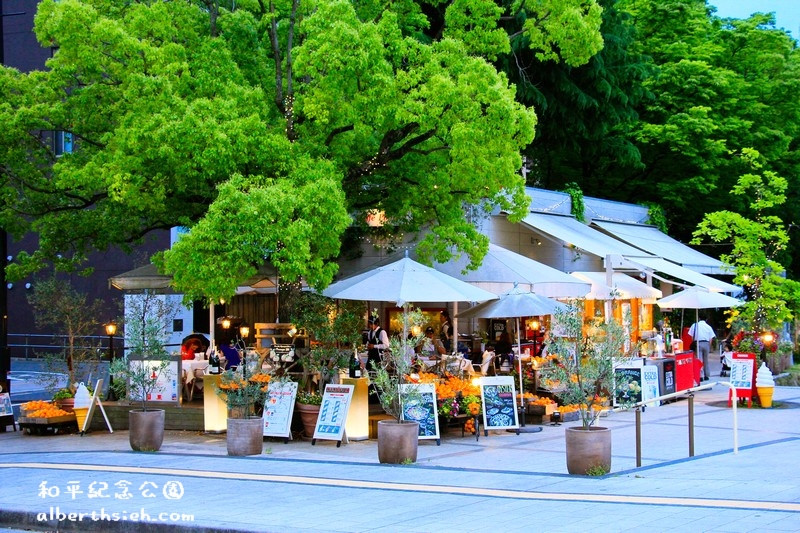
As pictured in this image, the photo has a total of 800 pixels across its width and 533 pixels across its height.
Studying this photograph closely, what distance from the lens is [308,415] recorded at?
17203 mm

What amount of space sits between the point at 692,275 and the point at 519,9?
1121cm

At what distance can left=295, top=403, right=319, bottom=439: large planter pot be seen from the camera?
1711 cm

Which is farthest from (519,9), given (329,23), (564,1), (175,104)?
(175,104)

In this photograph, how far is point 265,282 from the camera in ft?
79.4

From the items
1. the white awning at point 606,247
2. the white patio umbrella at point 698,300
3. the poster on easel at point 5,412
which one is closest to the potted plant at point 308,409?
the poster on easel at point 5,412

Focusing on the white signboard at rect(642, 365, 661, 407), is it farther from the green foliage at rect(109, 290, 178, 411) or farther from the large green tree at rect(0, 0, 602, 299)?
the green foliage at rect(109, 290, 178, 411)

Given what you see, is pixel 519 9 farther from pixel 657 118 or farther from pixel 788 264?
pixel 788 264

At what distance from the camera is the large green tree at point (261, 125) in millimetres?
17406

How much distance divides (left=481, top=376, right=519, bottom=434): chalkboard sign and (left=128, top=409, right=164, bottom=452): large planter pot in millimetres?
5493

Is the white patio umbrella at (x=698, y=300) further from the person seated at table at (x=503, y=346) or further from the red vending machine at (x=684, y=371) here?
the person seated at table at (x=503, y=346)

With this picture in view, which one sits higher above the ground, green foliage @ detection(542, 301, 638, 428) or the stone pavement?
green foliage @ detection(542, 301, 638, 428)

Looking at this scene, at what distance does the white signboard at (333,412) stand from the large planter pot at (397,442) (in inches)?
103

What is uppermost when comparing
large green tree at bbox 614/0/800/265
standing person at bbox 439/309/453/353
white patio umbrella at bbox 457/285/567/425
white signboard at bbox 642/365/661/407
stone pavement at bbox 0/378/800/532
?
large green tree at bbox 614/0/800/265

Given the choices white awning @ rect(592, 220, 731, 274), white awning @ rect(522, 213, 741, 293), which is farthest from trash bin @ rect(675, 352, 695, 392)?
white awning @ rect(592, 220, 731, 274)
